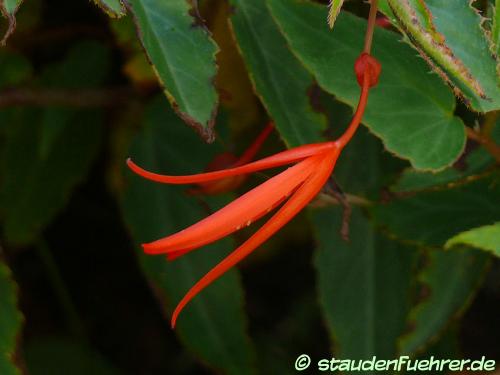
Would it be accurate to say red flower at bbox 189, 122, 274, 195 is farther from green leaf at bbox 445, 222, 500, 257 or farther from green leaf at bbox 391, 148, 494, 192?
green leaf at bbox 445, 222, 500, 257

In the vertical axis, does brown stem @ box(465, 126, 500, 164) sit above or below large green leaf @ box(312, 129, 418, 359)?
above

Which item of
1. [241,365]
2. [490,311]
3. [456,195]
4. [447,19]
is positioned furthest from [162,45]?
[490,311]

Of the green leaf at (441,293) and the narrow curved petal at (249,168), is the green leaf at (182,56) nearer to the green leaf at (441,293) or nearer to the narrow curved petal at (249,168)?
the narrow curved petal at (249,168)

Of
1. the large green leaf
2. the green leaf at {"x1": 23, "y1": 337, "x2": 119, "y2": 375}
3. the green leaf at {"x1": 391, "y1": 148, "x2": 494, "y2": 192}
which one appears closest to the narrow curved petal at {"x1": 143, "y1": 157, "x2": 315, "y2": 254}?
the green leaf at {"x1": 391, "y1": 148, "x2": 494, "y2": 192}

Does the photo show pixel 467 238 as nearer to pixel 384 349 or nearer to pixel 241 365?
pixel 384 349

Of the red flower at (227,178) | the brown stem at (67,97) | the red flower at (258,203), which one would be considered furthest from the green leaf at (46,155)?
the red flower at (258,203)

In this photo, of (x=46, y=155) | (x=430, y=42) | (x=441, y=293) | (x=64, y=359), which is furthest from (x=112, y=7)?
(x=64, y=359)
